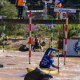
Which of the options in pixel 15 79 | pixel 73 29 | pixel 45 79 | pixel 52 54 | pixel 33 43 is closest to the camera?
pixel 45 79

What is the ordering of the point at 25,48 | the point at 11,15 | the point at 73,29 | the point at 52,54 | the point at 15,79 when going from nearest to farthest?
the point at 15,79 → the point at 52,54 → the point at 25,48 → the point at 73,29 → the point at 11,15

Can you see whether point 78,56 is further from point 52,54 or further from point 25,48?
point 52,54

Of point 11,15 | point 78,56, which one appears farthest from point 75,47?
point 11,15

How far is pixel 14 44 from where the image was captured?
2755 centimetres

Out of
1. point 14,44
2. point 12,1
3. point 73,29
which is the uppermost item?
point 12,1

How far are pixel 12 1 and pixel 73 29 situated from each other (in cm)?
3503

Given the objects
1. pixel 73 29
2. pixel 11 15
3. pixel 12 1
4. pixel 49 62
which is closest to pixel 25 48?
pixel 73 29

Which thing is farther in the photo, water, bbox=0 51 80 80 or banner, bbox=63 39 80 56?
banner, bbox=63 39 80 56

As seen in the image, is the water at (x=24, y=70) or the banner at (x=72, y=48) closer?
the water at (x=24, y=70)

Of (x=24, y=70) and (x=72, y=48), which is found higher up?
(x=72, y=48)

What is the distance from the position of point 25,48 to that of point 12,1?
1584 inches

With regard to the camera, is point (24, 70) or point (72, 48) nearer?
point (24, 70)

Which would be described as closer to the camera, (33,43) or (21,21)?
(21,21)

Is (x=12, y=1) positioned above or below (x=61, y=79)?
above
